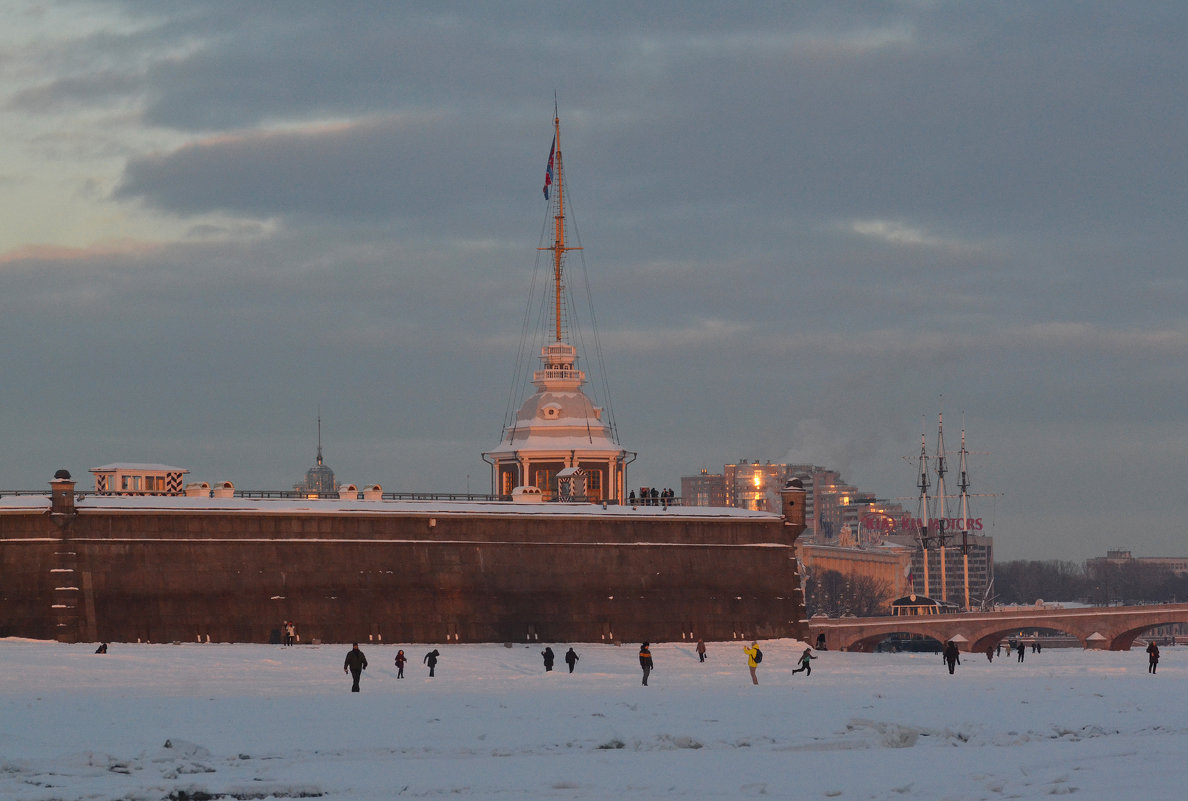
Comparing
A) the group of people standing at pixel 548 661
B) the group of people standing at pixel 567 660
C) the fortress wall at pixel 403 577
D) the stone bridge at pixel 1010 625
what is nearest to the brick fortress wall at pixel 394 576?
the fortress wall at pixel 403 577

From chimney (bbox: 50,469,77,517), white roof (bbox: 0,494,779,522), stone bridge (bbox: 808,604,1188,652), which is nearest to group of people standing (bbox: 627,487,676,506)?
white roof (bbox: 0,494,779,522)

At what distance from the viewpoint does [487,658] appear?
210ft

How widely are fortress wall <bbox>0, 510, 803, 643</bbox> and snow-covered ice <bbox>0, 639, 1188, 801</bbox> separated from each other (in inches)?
298

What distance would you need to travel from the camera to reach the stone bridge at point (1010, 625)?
428ft

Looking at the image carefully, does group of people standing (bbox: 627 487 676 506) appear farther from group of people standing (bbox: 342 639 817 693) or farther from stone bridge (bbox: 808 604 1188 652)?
stone bridge (bbox: 808 604 1188 652)

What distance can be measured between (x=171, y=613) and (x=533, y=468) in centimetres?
2423

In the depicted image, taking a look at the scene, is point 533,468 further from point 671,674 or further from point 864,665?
point 671,674

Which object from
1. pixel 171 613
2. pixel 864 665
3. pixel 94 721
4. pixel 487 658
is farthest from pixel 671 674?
pixel 94 721

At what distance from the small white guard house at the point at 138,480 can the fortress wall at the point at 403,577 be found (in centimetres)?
430

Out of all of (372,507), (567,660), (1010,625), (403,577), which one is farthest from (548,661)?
(1010,625)

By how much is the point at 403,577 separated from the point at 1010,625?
7133cm

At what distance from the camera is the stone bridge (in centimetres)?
13050

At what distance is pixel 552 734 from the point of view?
127 ft

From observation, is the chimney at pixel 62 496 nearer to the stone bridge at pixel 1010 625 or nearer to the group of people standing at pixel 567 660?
the group of people standing at pixel 567 660
